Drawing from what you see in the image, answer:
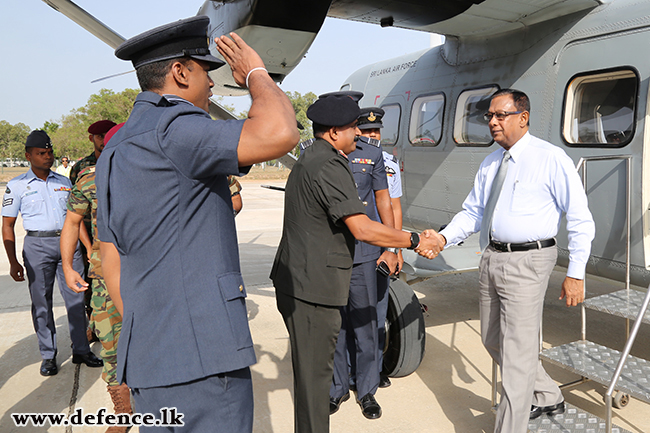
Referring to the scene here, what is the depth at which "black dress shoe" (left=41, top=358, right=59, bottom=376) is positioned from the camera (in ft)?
14.3

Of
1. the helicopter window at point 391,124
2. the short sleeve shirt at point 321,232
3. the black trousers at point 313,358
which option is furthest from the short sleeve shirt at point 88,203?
the helicopter window at point 391,124

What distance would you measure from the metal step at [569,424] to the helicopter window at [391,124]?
4.45 meters

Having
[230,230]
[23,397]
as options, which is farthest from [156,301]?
[23,397]

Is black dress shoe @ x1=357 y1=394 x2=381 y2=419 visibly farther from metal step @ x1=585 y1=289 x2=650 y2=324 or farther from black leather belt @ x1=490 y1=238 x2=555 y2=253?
metal step @ x1=585 y1=289 x2=650 y2=324

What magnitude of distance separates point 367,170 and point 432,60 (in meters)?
2.91

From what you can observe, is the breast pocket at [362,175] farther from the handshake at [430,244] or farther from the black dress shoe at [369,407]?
the black dress shoe at [369,407]

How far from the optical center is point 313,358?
2762mm

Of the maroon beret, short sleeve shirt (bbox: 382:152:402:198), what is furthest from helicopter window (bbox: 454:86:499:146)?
the maroon beret

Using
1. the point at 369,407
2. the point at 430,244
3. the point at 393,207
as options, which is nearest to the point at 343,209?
the point at 430,244

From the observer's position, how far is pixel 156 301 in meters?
1.53

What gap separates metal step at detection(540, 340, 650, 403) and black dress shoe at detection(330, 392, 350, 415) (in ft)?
5.00

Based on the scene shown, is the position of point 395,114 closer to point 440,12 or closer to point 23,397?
point 440,12

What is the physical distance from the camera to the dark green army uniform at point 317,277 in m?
2.73

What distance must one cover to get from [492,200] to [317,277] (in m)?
1.33
